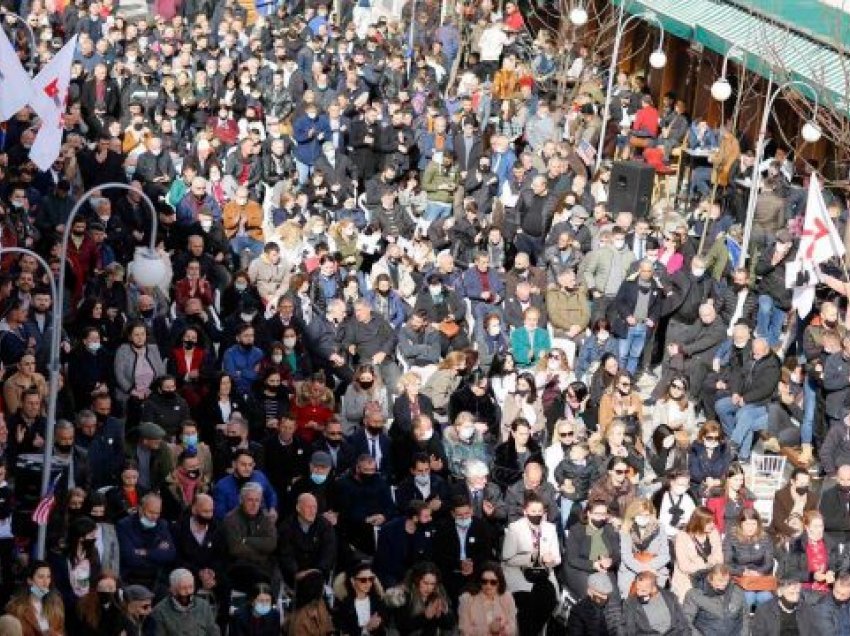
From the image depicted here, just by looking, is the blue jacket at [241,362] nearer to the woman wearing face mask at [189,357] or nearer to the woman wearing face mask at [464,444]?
the woman wearing face mask at [189,357]

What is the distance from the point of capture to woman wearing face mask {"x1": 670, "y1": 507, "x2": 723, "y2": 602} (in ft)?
59.7

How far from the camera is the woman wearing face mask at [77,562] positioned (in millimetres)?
16344

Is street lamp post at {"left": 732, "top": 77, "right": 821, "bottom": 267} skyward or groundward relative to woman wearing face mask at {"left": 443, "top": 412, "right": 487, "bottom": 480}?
groundward

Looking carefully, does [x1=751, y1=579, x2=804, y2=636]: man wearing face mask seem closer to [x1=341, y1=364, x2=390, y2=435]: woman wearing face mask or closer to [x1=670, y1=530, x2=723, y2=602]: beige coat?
[x1=670, y1=530, x2=723, y2=602]: beige coat

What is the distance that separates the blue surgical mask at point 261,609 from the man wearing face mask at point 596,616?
230cm

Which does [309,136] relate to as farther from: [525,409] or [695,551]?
[695,551]

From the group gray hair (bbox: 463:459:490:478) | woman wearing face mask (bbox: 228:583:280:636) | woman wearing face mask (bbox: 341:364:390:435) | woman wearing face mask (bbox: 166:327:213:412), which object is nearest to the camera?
woman wearing face mask (bbox: 228:583:280:636)

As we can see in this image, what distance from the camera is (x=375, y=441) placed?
64.8 feet

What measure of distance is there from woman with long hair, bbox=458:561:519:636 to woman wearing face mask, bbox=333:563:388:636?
611 mm

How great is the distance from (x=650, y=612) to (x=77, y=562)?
4.21m

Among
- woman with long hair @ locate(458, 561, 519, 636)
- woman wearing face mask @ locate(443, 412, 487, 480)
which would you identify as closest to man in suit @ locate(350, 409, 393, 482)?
woman wearing face mask @ locate(443, 412, 487, 480)

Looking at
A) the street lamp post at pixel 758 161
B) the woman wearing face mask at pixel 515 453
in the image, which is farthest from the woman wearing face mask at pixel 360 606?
the street lamp post at pixel 758 161

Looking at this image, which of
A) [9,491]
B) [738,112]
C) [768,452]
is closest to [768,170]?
[738,112]

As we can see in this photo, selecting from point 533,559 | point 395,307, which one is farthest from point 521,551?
point 395,307
